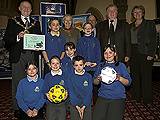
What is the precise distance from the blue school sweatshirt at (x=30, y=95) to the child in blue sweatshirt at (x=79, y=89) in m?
0.38

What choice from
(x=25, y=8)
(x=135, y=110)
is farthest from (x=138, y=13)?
(x=25, y=8)

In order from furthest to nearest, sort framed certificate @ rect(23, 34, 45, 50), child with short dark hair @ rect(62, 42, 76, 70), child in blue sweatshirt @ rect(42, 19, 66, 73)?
1. child in blue sweatshirt @ rect(42, 19, 66, 73)
2. framed certificate @ rect(23, 34, 45, 50)
3. child with short dark hair @ rect(62, 42, 76, 70)

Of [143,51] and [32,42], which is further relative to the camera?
[143,51]

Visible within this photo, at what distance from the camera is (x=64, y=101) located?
12.0ft

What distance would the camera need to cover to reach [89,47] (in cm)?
459

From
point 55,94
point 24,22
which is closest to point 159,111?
point 55,94

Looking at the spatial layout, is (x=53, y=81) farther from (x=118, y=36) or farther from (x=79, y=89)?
(x=118, y=36)

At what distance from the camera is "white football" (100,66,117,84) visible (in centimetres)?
335

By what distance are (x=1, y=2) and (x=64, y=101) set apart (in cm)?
1296

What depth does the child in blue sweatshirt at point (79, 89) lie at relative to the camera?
3.58 meters

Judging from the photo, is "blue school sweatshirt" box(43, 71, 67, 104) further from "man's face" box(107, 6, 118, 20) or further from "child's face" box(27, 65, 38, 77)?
"man's face" box(107, 6, 118, 20)

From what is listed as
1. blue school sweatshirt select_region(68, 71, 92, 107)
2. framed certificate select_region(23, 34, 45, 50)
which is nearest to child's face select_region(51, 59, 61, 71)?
blue school sweatshirt select_region(68, 71, 92, 107)

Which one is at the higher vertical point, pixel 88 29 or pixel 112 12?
pixel 112 12

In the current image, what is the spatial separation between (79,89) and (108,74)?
1.40ft
